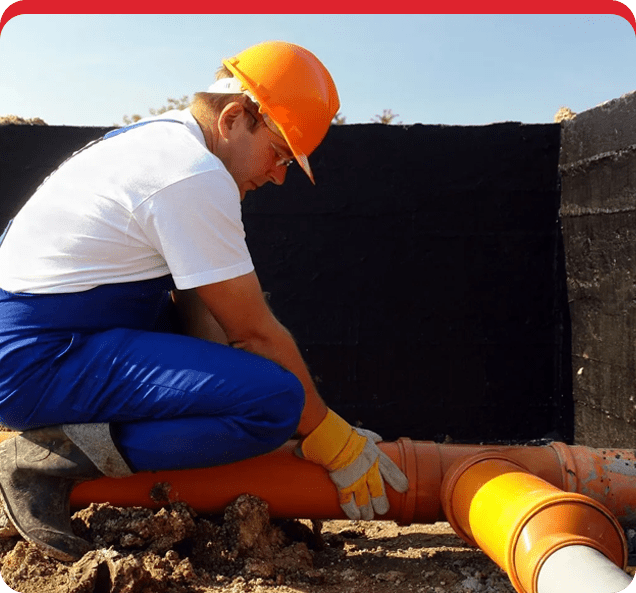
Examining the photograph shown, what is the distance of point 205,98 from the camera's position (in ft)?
7.52

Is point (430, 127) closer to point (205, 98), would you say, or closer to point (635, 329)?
point (635, 329)

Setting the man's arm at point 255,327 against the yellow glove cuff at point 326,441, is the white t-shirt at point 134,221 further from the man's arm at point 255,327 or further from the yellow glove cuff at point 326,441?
the yellow glove cuff at point 326,441

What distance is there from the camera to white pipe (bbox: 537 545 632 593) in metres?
1.44

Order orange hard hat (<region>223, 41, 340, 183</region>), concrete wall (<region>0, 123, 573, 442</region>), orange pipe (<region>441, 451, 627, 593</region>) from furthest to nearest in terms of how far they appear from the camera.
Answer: concrete wall (<region>0, 123, 573, 442</region>) < orange hard hat (<region>223, 41, 340, 183</region>) < orange pipe (<region>441, 451, 627, 593</region>)

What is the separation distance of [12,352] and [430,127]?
8.82 feet

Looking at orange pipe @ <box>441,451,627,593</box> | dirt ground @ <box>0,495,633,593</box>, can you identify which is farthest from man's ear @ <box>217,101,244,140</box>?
orange pipe @ <box>441,451,627,593</box>

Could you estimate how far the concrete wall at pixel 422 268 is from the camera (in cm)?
393

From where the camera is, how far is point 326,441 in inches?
89.0

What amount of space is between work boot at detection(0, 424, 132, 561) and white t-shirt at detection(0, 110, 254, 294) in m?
0.46

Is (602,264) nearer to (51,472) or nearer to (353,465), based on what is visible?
(353,465)

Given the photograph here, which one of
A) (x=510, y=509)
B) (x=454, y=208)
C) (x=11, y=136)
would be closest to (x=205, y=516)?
(x=510, y=509)

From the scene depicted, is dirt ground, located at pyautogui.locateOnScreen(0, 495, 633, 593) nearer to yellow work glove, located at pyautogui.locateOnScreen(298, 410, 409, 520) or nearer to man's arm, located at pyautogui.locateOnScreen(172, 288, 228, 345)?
yellow work glove, located at pyautogui.locateOnScreen(298, 410, 409, 520)

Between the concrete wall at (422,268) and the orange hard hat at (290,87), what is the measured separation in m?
1.58

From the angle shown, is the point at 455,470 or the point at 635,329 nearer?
the point at 455,470
